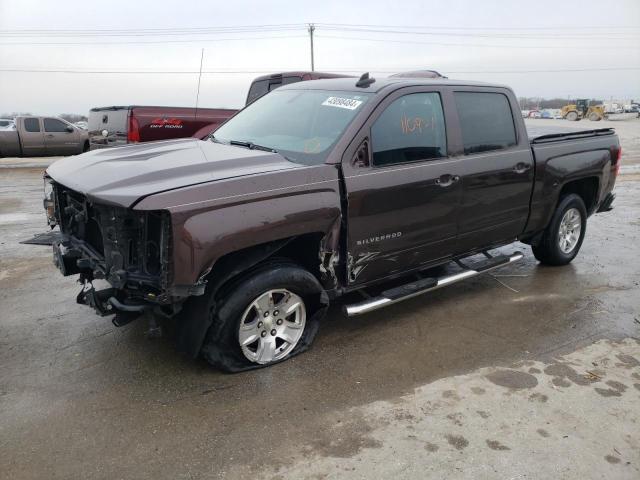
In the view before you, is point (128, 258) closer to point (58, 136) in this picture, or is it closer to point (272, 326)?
point (272, 326)

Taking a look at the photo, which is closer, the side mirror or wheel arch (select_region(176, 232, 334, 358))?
wheel arch (select_region(176, 232, 334, 358))

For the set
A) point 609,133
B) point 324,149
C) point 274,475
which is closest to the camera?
point 274,475

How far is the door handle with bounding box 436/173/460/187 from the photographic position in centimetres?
415

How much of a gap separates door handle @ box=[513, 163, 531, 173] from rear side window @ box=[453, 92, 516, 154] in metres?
0.21

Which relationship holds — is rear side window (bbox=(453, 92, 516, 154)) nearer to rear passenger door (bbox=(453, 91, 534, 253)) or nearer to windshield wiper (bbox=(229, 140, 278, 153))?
rear passenger door (bbox=(453, 91, 534, 253))

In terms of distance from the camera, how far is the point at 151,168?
330 centimetres

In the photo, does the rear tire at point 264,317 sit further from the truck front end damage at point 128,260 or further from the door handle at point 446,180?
the door handle at point 446,180

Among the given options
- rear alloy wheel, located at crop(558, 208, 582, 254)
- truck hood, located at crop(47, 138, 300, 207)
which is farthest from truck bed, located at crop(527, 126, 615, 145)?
truck hood, located at crop(47, 138, 300, 207)

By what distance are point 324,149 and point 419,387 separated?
1705 mm

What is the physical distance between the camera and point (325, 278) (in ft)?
12.3

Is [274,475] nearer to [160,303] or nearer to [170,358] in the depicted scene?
[160,303]

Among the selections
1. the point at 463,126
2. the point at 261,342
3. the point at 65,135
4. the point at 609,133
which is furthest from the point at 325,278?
the point at 65,135

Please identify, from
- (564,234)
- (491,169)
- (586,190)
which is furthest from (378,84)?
(586,190)

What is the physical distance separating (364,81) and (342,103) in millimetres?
316
